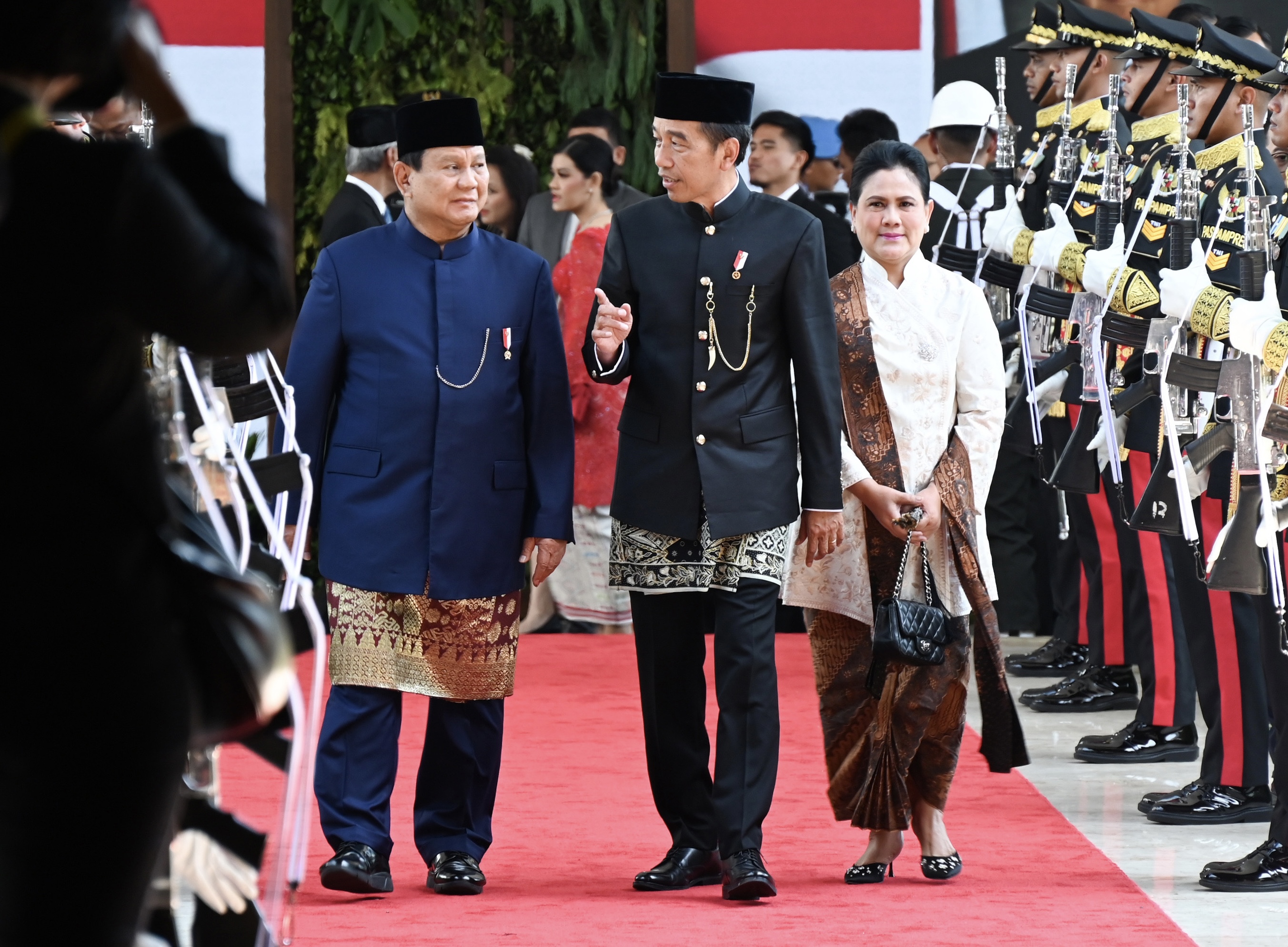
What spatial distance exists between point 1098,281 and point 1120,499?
62 centimetres

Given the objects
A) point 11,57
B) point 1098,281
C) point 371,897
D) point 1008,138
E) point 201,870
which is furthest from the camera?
point 1008,138

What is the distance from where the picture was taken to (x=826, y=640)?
388 cm

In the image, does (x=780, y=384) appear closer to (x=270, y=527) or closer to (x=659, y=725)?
(x=659, y=725)

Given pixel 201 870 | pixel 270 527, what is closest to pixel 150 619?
pixel 201 870

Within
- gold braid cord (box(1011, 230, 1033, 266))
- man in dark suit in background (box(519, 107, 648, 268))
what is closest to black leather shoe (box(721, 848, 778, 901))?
gold braid cord (box(1011, 230, 1033, 266))

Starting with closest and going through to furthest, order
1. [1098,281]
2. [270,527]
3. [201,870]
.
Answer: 1. [201,870]
2. [270,527]
3. [1098,281]

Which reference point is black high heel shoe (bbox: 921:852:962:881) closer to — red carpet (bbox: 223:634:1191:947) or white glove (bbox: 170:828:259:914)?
red carpet (bbox: 223:634:1191:947)

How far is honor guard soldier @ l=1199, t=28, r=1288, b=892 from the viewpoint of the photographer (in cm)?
376

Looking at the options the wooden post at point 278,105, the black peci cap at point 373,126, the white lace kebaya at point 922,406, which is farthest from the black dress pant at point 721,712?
the wooden post at point 278,105

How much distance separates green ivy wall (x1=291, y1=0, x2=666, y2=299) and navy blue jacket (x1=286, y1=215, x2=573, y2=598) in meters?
4.10

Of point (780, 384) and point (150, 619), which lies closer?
point (150, 619)

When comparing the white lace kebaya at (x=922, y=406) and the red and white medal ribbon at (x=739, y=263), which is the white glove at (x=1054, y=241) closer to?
the white lace kebaya at (x=922, y=406)

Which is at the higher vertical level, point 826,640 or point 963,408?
point 963,408

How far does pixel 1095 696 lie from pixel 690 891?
2.34 m
